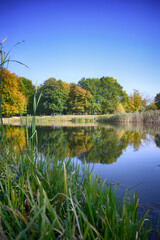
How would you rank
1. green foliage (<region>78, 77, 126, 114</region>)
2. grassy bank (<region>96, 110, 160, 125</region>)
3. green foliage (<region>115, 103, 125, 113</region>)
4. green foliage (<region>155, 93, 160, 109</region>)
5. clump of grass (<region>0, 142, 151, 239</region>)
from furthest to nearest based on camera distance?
1. green foliage (<region>78, 77, 126, 114</region>)
2. green foliage (<region>115, 103, 125, 113</region>)
3. green foliage (<region>155, 93, 160, 109</region>)
4. grassy bank (<region>96, 110, 160, 125</region>)
5. clump of grass (<region>0, 142, 151, 239</region>)

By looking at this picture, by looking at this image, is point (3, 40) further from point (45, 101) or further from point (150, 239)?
point (45, 101)

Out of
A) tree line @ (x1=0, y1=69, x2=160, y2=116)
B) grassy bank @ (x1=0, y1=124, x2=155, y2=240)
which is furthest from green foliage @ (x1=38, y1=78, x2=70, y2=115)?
grassy bank @ (x1=0, y1=124, x2=155, y2=240)

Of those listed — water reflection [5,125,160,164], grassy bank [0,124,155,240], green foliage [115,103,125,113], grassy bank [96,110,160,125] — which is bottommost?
water reflection [5,125,160,164]

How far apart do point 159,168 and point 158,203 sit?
1.86 meters

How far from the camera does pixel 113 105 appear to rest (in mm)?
46250

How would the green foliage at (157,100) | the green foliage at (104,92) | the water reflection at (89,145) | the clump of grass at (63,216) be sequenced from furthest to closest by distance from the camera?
the green foliage at (104,92)
the green foliage at (157,100)
the water reflection at (89,145)
the clump of grass at (63,216)

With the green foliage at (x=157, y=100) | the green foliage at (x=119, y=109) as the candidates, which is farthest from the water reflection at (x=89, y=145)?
the green foliage at (x=157, y=100)

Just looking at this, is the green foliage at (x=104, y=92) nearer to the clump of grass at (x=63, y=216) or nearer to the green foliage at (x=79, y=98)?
the green foliage at (x=79, y=98)

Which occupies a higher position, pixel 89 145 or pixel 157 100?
pixel 157 100

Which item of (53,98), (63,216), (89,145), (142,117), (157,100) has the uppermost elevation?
(53,98)

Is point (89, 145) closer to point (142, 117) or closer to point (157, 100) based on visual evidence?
point (142, 117)

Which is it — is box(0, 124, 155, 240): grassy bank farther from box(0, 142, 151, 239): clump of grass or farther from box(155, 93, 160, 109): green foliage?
box(155, 93, 160, 109): green foliage

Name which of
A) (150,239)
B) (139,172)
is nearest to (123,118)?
(139,172)

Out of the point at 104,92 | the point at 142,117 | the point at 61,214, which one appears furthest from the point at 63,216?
the point at 104,92
